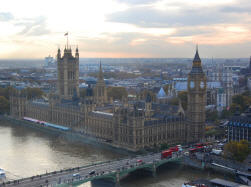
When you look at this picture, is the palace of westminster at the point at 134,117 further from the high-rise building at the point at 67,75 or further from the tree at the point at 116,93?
the tree at the point at 116,93

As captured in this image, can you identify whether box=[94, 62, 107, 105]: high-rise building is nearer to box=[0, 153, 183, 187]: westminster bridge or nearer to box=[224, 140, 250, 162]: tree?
box=[0, 153, 183, 187]: westminster bridge

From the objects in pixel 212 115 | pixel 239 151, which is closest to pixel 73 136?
pixel 212 115

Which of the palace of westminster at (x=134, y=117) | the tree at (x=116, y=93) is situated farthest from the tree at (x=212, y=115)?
the tree at (x=116, y=93)

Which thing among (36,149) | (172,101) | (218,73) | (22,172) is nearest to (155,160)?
(22,172)

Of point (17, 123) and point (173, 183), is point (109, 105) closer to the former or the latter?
point (17, 123)

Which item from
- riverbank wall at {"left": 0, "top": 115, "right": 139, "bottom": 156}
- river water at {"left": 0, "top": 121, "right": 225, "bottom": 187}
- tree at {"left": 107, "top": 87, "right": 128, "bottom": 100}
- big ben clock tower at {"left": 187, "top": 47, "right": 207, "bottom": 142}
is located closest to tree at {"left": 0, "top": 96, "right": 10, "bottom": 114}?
riverbank wall at {"left": 0, "top": 115, "right": 139, "bottom": 156}

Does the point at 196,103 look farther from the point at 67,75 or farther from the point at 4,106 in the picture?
the point at 4,106
